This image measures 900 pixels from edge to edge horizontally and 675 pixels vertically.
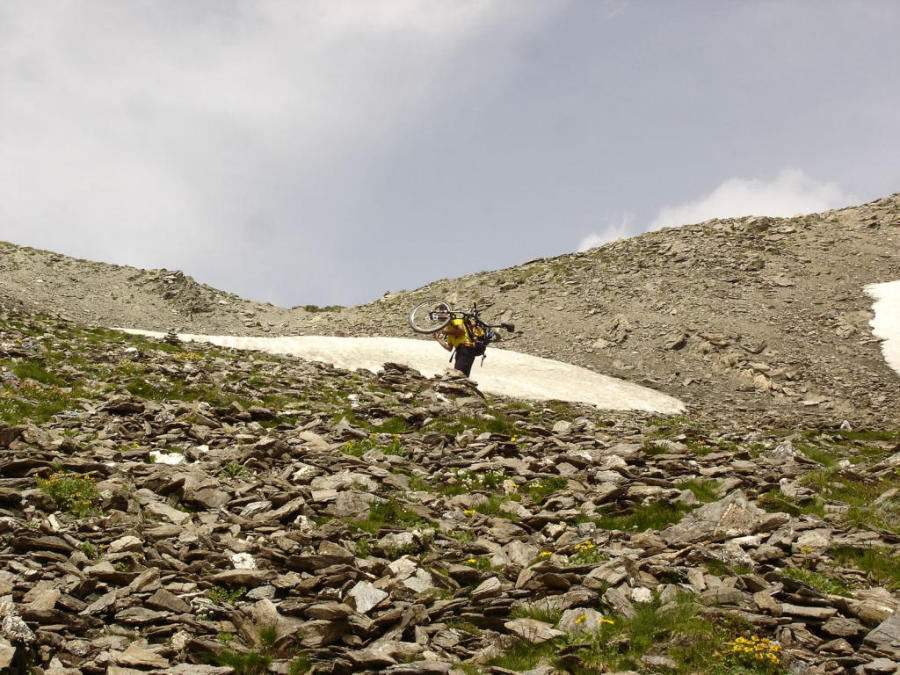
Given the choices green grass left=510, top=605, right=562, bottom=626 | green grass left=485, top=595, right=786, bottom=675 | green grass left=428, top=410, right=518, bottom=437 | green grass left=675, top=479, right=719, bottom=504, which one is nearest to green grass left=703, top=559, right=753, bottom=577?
green grass left=485, top=595, right=786, bottom=675

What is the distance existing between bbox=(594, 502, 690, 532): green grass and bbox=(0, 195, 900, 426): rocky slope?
734 inches

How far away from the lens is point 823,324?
48.2 metres

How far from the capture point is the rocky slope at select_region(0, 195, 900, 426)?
40219mm

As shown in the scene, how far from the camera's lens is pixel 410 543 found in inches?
454

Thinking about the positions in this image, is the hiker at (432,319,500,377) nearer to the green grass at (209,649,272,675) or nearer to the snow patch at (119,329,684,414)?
the snow patch at (119,329,684,414)

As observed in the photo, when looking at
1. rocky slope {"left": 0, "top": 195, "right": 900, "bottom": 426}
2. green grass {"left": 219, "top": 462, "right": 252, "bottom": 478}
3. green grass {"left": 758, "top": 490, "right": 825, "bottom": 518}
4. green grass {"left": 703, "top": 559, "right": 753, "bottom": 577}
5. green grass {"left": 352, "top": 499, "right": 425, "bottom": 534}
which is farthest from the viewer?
rocky slope {"left": 0, "top": 195, "right": 900, "bottom": 426}

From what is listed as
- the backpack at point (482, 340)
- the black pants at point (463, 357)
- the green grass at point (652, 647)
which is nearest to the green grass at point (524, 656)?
the green grass at point (652, 647)

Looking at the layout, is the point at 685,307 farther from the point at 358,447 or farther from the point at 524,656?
the point at 524,656

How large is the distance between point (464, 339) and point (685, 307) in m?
27.5

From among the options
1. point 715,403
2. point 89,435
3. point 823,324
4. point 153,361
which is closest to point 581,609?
point 89,435

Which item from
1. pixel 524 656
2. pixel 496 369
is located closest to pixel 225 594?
pixel 524 656

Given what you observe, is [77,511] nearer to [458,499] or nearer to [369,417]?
[458,499]

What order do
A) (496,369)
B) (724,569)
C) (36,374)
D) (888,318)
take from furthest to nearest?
(888,318)
(496,369)
(36,374)
(724,569)

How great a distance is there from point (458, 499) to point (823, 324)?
4322cm
